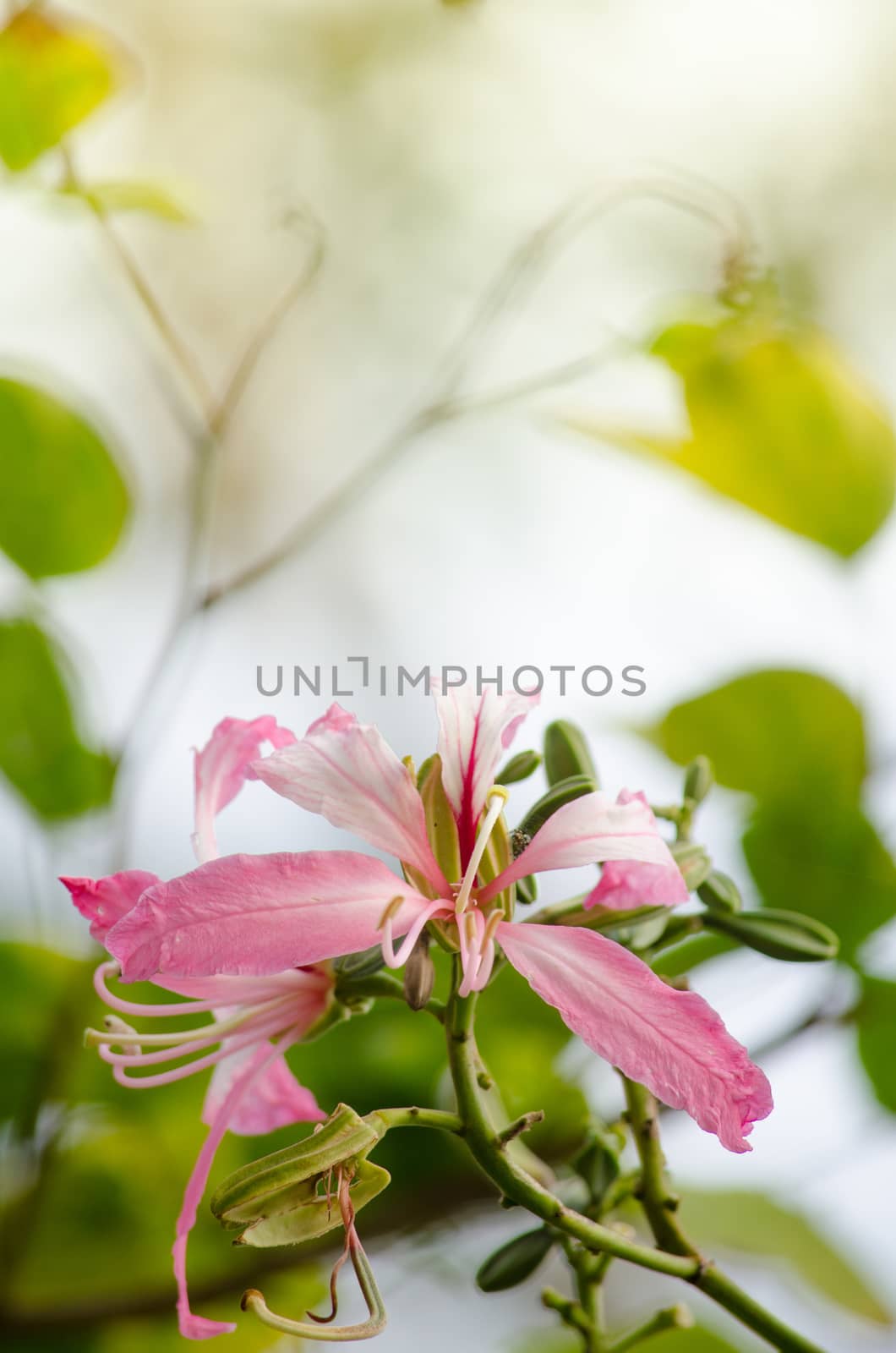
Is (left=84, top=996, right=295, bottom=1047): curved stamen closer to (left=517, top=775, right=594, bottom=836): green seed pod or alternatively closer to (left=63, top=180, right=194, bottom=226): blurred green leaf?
(left=517, top=775, right=594, bottom=836): green seed pod

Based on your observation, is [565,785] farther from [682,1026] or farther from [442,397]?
[442,397]

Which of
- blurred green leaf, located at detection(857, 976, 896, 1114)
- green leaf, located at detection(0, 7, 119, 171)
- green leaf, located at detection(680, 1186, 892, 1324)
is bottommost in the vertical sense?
green leaf, located at detection(680, 1186, 892, 1324)

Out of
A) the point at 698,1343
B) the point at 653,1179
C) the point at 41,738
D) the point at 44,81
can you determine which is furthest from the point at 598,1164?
the point at 44,81

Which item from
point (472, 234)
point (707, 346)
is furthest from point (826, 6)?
point (707, 346)

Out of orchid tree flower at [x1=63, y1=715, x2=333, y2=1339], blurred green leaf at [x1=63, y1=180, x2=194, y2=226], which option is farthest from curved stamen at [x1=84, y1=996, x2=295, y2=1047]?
blurred green leaf at [x1=63, y1=180, x2=194, y2=226]

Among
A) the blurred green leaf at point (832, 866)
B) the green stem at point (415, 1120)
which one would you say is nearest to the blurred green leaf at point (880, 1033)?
the blurred green leaf at point (832, 866)
